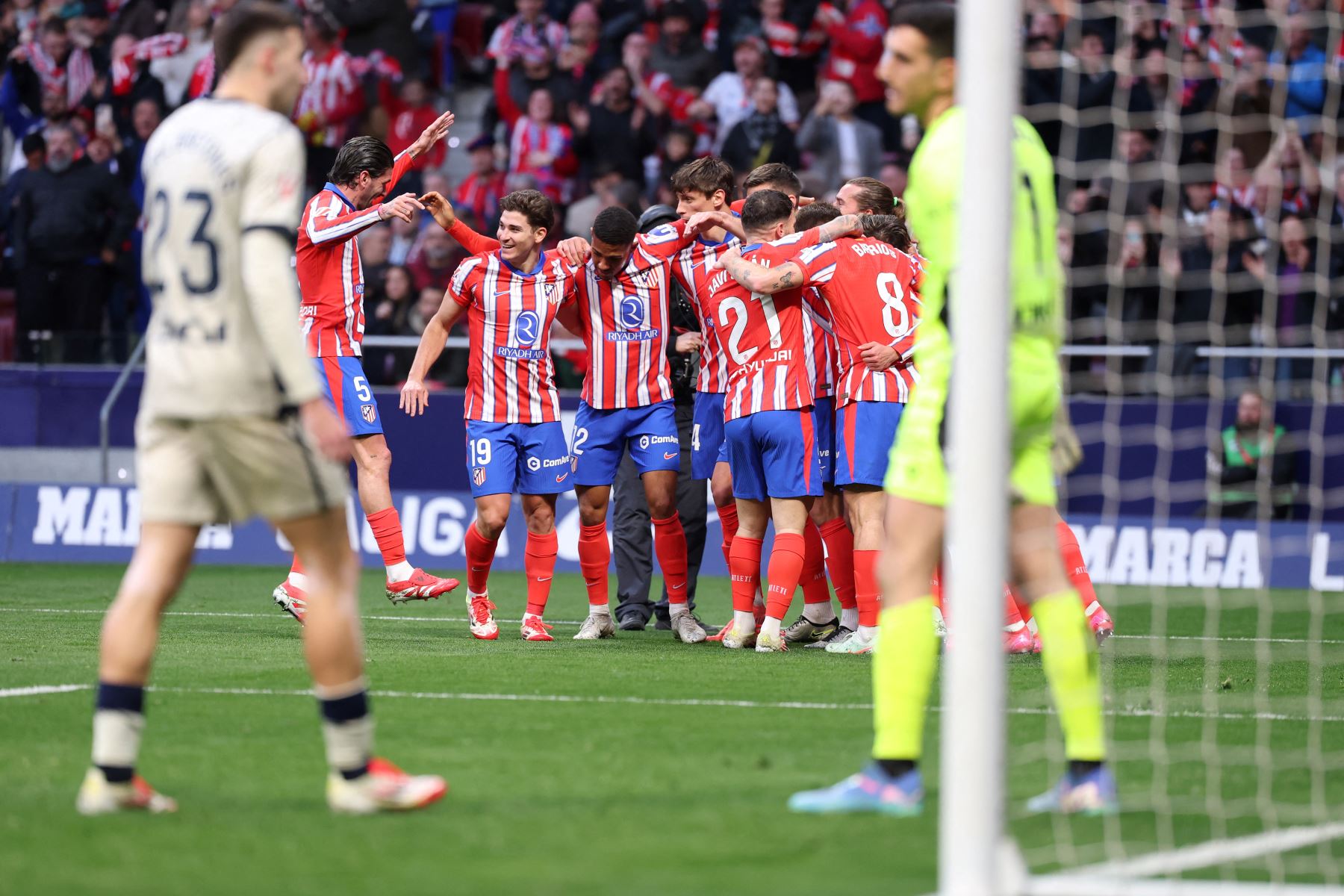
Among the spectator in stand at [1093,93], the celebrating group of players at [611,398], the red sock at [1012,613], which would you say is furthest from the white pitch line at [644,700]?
the spectator in stand at [1093,93]

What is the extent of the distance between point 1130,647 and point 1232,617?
8.46 feet

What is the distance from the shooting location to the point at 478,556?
9500 millimetres

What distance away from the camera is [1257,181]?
39.4 feet

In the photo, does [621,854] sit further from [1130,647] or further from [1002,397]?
[1130,647]

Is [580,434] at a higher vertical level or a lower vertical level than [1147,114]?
lower

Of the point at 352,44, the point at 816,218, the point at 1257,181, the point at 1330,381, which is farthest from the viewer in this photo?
the point at 352,44

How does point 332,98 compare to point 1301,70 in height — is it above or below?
above

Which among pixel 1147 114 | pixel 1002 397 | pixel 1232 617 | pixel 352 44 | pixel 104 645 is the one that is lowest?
pixel 1232 617

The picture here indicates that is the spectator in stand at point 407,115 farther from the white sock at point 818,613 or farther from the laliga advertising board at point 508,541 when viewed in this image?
the white sock at point 818,613

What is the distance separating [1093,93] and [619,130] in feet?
17.1

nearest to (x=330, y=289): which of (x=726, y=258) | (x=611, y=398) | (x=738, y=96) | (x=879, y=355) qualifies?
(x=611, y=398)

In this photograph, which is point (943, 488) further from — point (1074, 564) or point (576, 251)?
point (576, 251)

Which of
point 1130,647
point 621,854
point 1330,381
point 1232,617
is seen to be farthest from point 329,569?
point 1330,381

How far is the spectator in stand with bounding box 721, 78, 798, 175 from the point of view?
16.5 metres
